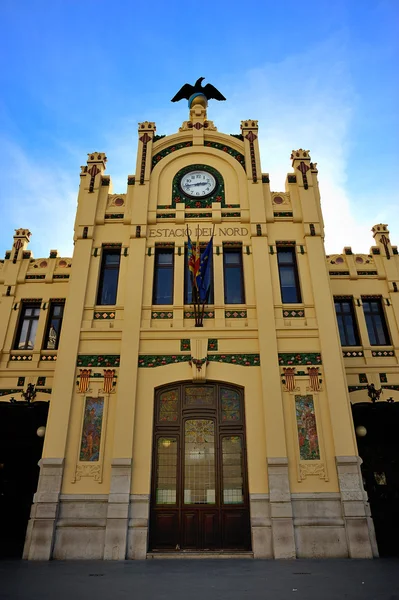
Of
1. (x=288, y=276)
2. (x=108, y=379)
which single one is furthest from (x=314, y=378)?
(x=108, y=379)

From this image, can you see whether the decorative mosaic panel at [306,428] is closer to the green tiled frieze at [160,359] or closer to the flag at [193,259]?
the green tiled frieze at [160,359]

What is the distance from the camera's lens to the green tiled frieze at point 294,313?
14.3 metres

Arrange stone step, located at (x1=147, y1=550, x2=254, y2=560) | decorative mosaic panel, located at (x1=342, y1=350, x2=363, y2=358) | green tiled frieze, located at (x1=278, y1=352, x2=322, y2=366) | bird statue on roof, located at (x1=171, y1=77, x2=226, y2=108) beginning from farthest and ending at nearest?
bird statue on roof, located at (x1=171, y1=77, x2=226, y2=108), decorative mosaic panel, located at (x1=342, y1=350, x2=363, y2=358), green tiled frieze, located at (x1=278, y1=352, x2=322, y2=366), stone step, located at (x1=147, y1=550, x2=254, y2=560)

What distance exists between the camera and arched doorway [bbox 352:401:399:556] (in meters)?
14.7

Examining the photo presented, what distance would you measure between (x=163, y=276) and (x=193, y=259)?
4.88ft

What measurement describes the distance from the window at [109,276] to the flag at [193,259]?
272cm

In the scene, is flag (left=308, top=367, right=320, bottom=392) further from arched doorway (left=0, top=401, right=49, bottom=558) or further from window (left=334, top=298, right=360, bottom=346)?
arched doorway (left=0, top=401, right=49, bottom=558)

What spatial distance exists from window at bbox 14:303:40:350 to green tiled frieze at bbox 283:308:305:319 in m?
9.61

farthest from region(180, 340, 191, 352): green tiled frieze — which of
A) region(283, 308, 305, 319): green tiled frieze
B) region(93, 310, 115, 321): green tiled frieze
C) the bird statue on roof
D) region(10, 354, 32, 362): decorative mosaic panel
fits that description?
the bird statue on roof

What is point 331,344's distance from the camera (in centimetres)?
1355

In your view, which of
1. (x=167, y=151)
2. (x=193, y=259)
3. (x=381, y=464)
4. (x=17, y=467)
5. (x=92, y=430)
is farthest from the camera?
(x=167, y=151)

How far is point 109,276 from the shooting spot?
50.6 ft

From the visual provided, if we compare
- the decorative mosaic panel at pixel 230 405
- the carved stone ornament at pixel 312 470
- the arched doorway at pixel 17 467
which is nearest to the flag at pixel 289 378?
the decorative mosaic panel at pixel 230 405

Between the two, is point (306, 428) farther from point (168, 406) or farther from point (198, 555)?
point (198, 555)
